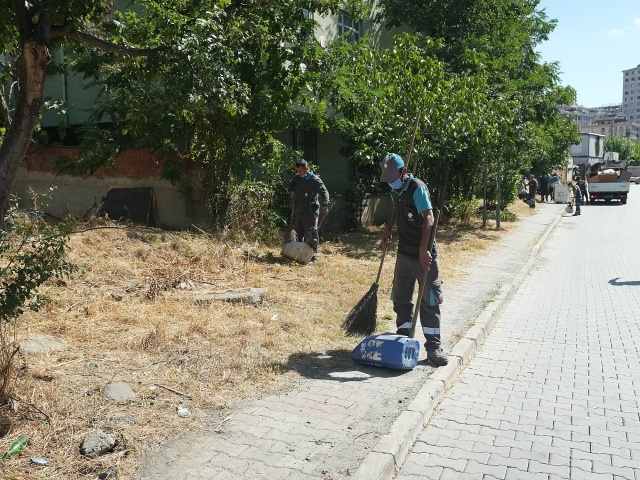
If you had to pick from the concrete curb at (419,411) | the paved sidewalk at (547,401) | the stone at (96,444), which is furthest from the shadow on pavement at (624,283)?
the stone at (96,444)

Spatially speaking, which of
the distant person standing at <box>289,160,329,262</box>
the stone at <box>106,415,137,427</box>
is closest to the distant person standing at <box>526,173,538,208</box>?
the distant person standing at <box>289,160,329,262</box>

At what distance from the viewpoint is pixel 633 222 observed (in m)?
23.8

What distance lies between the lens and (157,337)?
5.78 m

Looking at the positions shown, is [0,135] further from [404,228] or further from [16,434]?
[404,228]

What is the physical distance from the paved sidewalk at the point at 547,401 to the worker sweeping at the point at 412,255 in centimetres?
58

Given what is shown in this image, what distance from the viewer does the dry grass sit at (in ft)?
13.3

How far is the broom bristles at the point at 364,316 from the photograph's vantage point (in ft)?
21.3

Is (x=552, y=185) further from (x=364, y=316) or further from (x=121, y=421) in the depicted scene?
(x=121, y=421)

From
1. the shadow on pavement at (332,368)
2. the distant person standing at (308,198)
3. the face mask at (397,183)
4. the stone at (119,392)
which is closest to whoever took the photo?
the stone at (119,392)

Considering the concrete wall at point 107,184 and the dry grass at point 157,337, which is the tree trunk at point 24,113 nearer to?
the dry grass at point 157,337

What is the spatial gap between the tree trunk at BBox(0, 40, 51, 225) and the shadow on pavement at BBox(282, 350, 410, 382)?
281cm

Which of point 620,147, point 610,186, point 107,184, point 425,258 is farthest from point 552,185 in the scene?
point 620,147

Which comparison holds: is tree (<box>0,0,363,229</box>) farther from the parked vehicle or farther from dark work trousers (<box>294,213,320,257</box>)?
the parked vehicle

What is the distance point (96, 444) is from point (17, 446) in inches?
17.5
